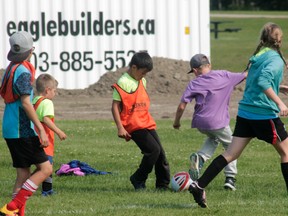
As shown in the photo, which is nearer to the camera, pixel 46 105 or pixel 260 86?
pixel 260 86

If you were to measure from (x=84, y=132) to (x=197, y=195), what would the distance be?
26.8ft

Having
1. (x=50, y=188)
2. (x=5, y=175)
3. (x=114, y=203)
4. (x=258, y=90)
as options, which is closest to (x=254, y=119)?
(x=258, y=90)

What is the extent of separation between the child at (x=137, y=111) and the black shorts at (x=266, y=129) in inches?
65.8

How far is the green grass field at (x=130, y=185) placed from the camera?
984 centimetres

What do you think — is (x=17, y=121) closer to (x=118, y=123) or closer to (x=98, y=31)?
(x=118, y=123)

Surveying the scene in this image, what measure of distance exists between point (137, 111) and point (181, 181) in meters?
0.98

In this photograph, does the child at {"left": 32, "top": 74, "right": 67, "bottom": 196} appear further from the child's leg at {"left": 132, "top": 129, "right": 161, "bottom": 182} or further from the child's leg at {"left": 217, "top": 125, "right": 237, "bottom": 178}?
the child's leg at {"left": 217, "top": 125, "right": 237, "bottom": 178}

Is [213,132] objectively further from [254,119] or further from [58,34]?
[58,34]

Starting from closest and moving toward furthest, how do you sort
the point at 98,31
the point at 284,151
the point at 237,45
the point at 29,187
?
1. the point at 29,187
2. the point at 284,151
3. the point at 98,31
4. the point at 237,45

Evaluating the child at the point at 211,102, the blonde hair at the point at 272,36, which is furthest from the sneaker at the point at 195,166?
the blonde hair at the point at 272,36

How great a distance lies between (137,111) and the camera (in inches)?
443

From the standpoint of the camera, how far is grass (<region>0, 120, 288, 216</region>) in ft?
32.3

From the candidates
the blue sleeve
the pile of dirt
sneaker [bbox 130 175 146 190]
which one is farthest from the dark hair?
the pile of dirt

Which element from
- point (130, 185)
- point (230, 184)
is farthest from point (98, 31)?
point (230, 184)
